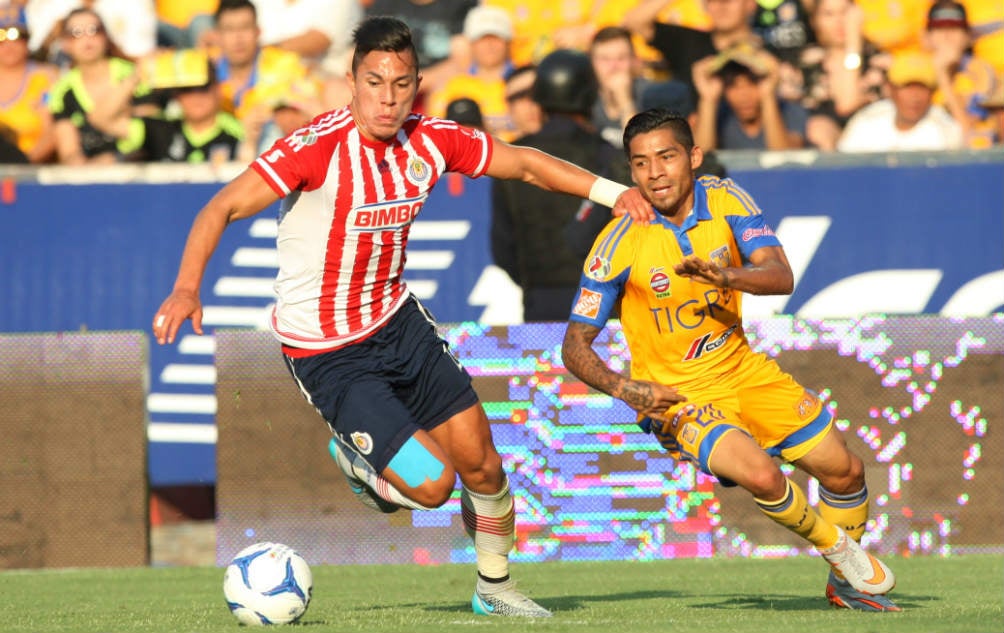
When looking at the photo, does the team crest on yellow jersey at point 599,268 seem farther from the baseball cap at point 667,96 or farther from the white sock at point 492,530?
the baseball cap at point 667,96

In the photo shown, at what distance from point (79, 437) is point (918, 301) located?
6006 millimetres

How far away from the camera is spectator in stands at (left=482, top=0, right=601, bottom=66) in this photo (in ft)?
44.3

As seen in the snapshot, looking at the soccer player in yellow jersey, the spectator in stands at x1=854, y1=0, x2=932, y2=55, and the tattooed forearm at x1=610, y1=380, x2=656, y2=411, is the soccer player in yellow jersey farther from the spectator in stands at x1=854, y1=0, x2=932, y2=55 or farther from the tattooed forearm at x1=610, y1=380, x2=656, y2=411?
the spectator in stands at x1=854, y1=0, x2=932, y2=55

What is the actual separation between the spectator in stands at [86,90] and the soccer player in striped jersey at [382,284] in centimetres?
622

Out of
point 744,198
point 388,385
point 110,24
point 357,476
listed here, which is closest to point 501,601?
point 357,476

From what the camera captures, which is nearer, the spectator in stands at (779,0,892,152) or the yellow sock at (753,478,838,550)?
the yellow sock at (753,478,838,550)

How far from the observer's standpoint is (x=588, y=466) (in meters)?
10.8

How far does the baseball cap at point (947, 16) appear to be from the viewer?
13.0 meters

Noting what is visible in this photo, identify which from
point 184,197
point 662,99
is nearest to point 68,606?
point 184,197

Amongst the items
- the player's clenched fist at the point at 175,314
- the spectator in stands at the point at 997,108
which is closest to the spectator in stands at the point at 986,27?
the spectator in stands at the point at 997,108

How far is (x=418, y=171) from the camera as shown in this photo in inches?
288

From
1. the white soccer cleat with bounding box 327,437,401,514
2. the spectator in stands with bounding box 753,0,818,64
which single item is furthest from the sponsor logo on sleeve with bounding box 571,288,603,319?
the spectator in stands with bounding box 753,0,818,64

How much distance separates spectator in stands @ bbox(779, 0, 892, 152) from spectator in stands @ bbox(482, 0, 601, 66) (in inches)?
70.0

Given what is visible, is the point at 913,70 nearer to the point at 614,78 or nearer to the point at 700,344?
the point at 614,78
